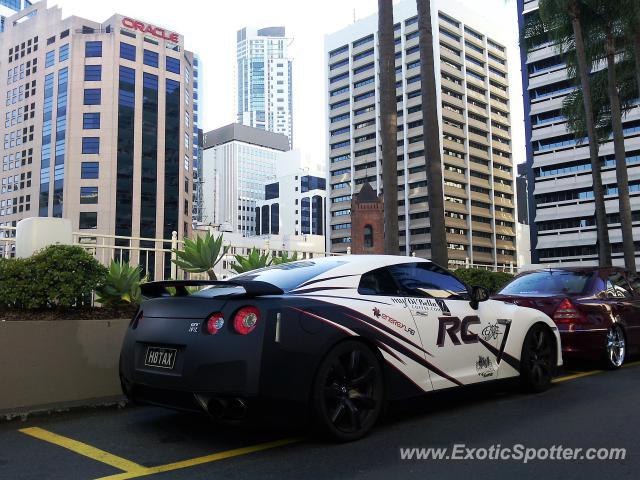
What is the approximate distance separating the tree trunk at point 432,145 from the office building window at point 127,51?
99887 millimetres

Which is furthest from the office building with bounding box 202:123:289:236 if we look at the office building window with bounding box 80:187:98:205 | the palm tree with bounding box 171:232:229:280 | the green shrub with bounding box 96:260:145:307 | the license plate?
the license plate

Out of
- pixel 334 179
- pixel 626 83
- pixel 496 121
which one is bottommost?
pixel 626 83

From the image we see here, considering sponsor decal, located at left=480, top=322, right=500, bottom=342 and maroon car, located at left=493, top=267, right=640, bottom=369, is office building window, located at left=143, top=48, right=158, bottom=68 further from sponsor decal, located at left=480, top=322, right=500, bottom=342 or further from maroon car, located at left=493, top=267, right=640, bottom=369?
sponsor decal, located at left=480, top=322, right=500, bottom=342

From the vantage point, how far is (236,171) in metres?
187

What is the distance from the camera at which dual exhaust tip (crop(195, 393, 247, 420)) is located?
4.01 m

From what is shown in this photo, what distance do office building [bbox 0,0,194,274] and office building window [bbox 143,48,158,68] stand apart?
18cm

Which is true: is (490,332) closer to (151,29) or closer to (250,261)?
(250,261)

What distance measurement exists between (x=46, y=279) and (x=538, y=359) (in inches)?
214

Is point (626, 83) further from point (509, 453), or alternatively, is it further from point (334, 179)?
point (334, 179)

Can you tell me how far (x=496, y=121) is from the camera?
126 meters

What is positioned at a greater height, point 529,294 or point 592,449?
point 529,294

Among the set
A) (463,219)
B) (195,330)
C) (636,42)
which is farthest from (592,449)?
(463,219)

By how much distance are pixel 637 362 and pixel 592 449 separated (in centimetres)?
560

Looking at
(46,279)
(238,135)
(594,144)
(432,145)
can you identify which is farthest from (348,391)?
(238,135)
